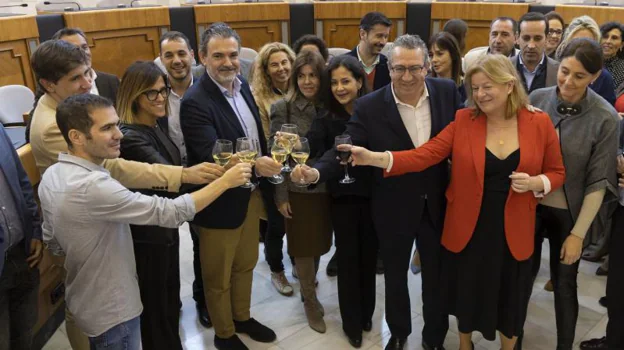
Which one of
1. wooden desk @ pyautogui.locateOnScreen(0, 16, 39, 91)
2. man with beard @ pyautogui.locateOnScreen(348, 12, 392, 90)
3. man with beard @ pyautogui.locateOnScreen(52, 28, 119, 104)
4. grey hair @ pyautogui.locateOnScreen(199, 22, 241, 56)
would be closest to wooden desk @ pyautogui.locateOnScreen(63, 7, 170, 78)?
wooden desk @ pyautogui.locateOnScreen(0, 16, 39, 91)

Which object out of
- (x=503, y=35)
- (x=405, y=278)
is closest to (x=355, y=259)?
(x=405, y=278)

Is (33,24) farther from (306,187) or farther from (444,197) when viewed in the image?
(444,197)

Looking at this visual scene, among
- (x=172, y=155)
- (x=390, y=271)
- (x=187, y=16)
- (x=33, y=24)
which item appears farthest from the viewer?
(x=187, y=16)

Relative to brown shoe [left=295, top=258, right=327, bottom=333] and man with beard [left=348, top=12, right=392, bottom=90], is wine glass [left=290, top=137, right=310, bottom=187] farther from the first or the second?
man with beard [left=348, top=12, right=392, bottom=90]

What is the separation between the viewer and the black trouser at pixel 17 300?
201 cm

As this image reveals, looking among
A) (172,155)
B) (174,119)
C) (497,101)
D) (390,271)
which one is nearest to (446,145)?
(497,101)

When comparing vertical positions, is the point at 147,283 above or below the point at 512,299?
above

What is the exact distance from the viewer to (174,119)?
2723 millimetres

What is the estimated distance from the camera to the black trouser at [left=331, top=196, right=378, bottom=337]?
2.55m

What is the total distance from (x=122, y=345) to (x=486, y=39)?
6272 millimetres

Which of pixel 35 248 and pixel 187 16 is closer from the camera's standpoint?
pixel 35 248

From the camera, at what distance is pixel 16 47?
540 cm

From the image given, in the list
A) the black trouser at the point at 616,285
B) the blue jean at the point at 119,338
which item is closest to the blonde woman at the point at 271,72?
the blue jean at the point at 119,338

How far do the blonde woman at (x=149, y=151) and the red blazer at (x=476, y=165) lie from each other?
3.28ft
